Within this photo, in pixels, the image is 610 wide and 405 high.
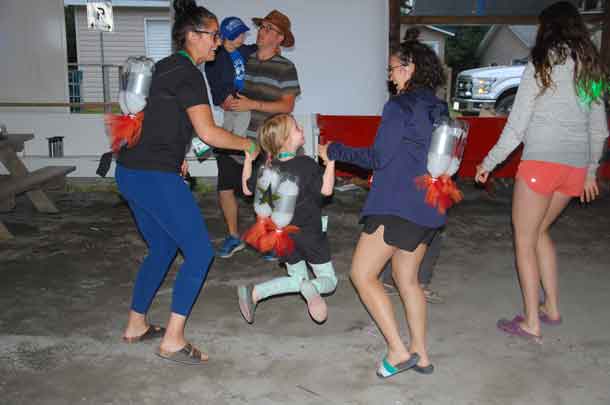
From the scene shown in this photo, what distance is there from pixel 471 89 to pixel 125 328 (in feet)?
40.5

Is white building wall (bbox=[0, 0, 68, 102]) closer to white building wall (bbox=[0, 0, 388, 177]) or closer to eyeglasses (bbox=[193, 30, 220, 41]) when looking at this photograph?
white building wall (bbox=[0, 0, 388, 177])

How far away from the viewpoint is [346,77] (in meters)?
10.2

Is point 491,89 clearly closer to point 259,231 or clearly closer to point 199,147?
point 199,147

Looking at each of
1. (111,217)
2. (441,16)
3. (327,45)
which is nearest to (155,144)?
(111,217)

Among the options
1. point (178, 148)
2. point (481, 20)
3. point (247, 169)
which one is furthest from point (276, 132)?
point (481, 20)

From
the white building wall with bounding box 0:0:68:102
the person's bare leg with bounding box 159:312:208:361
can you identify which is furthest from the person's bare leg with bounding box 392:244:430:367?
the white building wall with bounding box 0:0:68:102

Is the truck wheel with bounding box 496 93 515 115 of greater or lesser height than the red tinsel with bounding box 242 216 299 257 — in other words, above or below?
above

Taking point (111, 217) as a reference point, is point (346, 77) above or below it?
above

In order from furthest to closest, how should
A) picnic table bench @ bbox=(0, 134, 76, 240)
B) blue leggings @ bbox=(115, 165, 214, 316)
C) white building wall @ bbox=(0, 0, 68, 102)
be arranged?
white building wall @ bbox=(0, 0, 68, 102), picnic table bench @ bbox=(0, 134, 76, 240), blue leggings @ bbox=(115, 165, 214, 316)

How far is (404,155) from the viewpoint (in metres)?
3.29

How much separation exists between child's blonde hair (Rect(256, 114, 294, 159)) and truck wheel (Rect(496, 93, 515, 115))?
11336 millimetres

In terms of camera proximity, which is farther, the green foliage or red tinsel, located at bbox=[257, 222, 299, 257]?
the green foliage

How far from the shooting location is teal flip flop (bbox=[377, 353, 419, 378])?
357cm

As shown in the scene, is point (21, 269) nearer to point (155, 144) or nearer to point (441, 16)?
point (155, 144)
